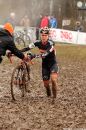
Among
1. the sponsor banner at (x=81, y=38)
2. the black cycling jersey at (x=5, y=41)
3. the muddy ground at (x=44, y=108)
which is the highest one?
the black cycling jersey at (x=5, y=41)

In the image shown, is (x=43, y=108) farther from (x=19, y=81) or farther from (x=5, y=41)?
(x=5, y=41)

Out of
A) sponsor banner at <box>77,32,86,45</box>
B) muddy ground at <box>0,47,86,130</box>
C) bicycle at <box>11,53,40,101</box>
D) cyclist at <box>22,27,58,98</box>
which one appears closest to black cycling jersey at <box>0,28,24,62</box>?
bicycle at <box>11,53,40,101</box>

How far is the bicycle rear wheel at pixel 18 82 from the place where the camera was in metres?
15.5

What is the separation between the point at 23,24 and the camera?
38156 mm

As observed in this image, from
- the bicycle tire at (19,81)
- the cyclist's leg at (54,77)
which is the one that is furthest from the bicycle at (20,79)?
the cyclist's leg at (54,77)

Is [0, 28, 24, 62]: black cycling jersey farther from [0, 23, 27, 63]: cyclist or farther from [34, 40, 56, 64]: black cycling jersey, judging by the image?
[34, 40, 56, 64]: black cycling jersey

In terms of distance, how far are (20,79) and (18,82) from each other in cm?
14

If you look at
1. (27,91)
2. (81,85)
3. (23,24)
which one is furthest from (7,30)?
(23,24)

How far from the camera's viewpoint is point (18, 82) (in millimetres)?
15664

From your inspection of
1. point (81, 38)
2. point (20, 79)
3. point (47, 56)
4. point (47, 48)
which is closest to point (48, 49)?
point (47, 48)

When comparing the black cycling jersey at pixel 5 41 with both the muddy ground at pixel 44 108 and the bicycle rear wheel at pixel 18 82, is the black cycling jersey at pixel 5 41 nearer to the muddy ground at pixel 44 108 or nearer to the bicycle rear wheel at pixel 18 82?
the bicycle rear wheel at pixel 18 82

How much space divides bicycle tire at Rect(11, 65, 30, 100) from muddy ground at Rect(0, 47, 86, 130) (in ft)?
0.75

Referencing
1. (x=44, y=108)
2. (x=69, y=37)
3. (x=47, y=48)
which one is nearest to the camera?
(x=44, y=108)

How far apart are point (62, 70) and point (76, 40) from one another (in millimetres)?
14289
